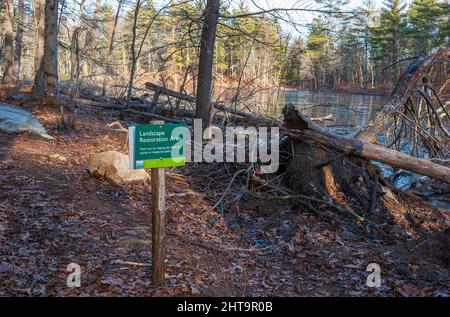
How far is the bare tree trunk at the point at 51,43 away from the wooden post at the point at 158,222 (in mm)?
9004

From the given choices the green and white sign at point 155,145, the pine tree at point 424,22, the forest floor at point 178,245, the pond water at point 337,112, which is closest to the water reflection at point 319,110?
the pond water at point 337,112

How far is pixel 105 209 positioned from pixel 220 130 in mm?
4544

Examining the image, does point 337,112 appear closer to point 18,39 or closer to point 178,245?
point 18,39

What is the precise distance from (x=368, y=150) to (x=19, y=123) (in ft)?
23.1

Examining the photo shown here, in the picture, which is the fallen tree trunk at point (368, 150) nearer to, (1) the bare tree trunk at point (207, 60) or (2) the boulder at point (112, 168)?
(2) the boulder at point (112, 168)

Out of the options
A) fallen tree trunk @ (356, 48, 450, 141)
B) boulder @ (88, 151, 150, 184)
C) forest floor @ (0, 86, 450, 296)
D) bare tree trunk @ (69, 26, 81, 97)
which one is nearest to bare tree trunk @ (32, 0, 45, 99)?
bare tree trunk @ (69, 26, 81, 97)

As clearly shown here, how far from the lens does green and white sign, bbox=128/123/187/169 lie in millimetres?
3545

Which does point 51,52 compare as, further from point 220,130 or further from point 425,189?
point 425,189

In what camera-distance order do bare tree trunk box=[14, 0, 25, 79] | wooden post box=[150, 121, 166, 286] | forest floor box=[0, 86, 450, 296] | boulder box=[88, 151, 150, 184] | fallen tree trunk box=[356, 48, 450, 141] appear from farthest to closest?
1. bare tree trunk box=[14, 0, 25, 79]
2. fallen tree trunk box=[356, 48, 450, 141]
3. boulder box=[88, 151, 150, 184]
4. forest floor box=[0, 86, 450, 296]
5. wooden post box=[150, 121, 166, 286]

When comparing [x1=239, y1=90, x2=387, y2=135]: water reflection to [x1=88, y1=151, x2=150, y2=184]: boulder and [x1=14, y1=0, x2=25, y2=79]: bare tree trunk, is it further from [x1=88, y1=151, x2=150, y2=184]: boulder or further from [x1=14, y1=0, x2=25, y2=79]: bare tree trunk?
[x1=14, y1=0, x2=25, y2=79]: bare tree trunk

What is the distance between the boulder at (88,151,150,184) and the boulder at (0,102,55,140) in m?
2.50

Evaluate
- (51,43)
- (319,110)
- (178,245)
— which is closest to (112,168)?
(178,245)

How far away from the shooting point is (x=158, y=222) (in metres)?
3.84
